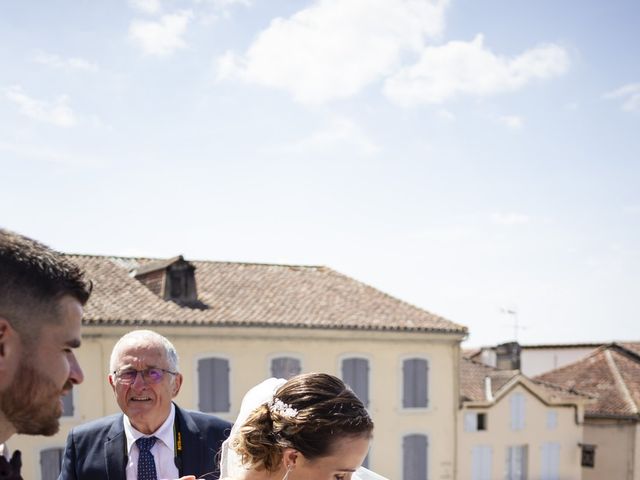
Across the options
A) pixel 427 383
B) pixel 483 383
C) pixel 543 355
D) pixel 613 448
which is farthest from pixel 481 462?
pixel 543 355

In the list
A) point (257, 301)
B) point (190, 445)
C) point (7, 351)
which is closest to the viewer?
point (7, 351)

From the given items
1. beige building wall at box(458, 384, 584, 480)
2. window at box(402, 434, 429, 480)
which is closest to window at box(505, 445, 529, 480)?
beige building wall at box(458, 384, 584, 480)

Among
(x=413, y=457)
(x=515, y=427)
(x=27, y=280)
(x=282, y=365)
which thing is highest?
(x=27, y=280)

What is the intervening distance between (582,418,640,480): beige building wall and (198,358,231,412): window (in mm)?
14139

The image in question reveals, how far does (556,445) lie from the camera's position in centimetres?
2202

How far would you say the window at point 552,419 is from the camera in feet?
71.7

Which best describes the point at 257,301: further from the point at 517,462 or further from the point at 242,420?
the point at 242,420

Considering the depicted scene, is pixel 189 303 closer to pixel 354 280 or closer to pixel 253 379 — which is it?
pixel 253 379

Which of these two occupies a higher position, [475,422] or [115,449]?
[115,449]

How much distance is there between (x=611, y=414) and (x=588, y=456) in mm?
1945

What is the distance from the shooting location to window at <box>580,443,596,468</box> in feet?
76.5

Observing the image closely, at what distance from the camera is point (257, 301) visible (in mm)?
Result: 17234

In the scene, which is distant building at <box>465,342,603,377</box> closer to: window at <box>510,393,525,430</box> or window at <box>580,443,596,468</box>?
window at <box>510,393,525,430</box>

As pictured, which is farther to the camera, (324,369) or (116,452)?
(324,369)
